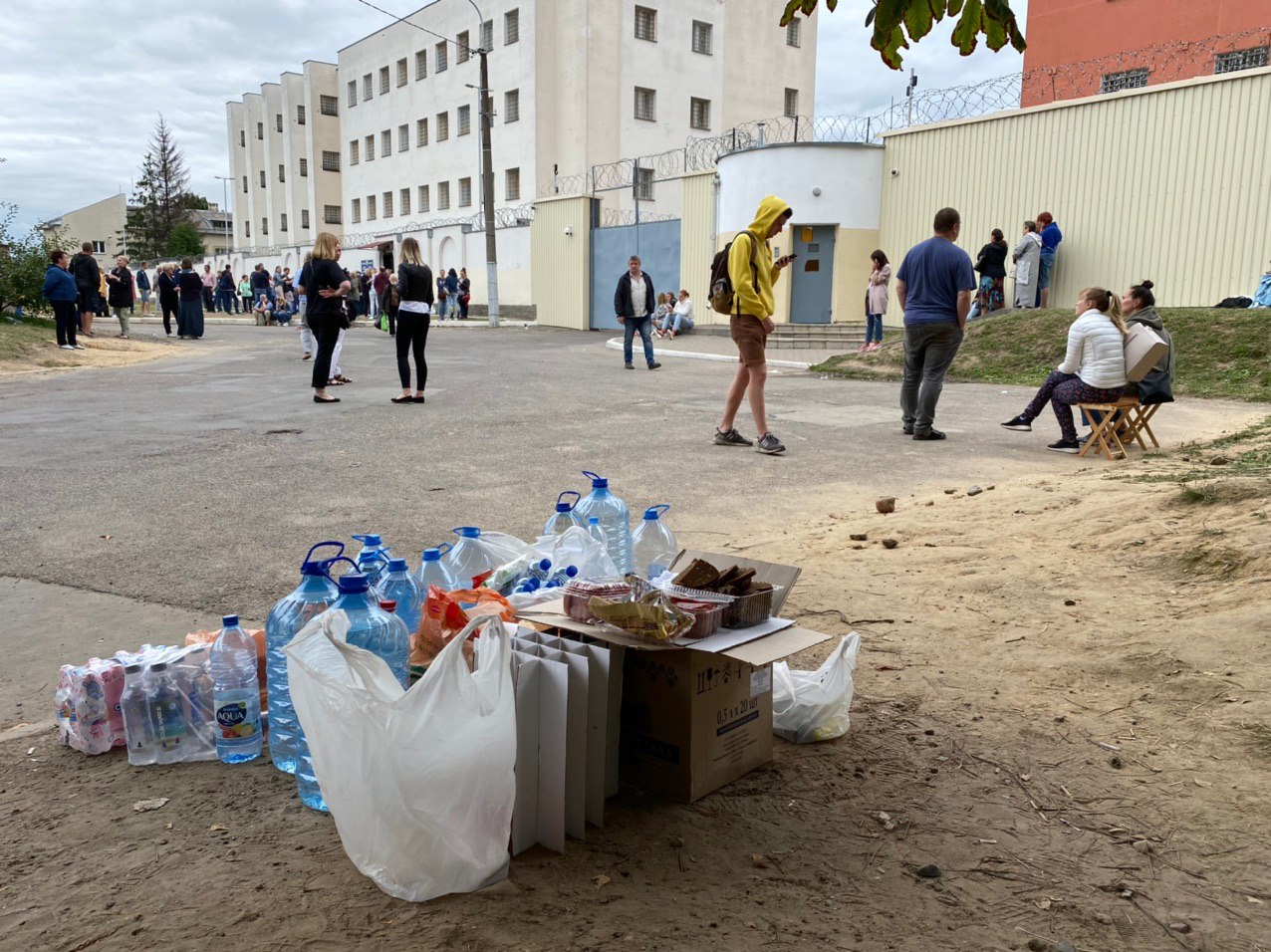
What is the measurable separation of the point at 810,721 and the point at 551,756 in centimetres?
102

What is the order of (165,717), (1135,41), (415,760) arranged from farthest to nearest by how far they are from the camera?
1. (1135,41)
2. (165,717)
3. (415,760)

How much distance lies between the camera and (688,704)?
2695mm

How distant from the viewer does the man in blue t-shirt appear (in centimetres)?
880

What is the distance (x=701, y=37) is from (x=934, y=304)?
3893cm

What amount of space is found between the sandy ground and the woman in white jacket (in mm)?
4690

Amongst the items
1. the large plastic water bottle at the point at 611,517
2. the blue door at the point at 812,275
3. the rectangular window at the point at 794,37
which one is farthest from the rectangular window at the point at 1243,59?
the rectangular window at the point at 794,37

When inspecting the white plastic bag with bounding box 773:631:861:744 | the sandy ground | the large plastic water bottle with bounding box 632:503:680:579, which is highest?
the large plastic water bottle with bounding box 632:503:680:579

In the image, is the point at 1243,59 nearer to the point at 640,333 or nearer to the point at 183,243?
the point at 640,333

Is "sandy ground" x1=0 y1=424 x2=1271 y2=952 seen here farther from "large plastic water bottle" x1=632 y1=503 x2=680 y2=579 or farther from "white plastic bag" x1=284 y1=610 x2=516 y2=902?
"large plastic water bottle" x1=632 y1=503 x2=680 y2=579

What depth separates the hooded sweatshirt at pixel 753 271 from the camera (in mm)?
7961

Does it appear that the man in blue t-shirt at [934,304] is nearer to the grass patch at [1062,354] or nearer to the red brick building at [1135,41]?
the grass patch at [1062,354]

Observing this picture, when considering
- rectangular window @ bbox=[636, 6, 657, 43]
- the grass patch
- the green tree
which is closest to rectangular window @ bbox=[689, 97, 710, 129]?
rectangular window @ bbox=[636, 6, 657, 43]

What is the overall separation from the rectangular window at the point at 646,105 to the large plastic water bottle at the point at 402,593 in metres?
41.2

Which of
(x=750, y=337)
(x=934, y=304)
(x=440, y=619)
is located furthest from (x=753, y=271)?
(x=440, y=619)
